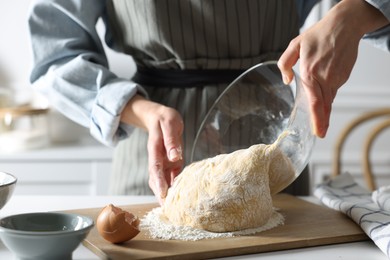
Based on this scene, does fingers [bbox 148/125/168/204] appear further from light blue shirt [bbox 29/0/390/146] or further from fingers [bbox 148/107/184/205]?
light blue shirt [bbox 29/0/390/146]

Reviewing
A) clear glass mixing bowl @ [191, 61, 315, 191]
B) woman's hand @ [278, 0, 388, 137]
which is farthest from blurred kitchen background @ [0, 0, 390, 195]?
woman's hand @ [278, 0, 388, 137]

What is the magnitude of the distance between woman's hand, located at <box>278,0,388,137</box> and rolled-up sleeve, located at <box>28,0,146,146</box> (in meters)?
0.34

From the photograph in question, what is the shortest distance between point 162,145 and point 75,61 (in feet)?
0.89

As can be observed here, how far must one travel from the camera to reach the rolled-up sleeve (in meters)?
1.20

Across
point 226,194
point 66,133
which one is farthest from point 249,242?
point 66,133

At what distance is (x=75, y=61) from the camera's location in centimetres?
122

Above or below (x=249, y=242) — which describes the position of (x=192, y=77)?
above

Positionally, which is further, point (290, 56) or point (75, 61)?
point (75, 61)

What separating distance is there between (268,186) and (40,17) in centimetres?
53

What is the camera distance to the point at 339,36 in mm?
919

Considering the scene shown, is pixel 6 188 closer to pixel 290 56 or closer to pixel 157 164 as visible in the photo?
pixel 157 164

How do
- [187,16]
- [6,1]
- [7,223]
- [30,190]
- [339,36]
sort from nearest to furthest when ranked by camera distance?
[7,223] < [339,36] < [187,16] < [30,190] < [6,1]

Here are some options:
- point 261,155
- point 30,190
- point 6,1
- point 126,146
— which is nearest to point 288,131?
point 261,155

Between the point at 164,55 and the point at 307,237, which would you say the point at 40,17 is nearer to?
the point at 164,55
